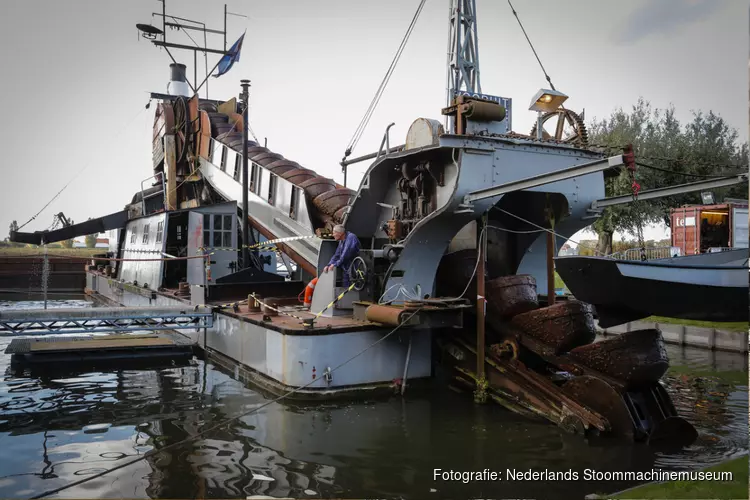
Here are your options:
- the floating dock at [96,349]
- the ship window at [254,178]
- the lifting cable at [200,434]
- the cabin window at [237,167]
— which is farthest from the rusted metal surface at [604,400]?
the cabin window at [237,167]

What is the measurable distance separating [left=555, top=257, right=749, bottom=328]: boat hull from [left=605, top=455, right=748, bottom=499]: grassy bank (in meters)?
2.63

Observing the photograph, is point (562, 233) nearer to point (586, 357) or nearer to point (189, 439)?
point (586, 357)

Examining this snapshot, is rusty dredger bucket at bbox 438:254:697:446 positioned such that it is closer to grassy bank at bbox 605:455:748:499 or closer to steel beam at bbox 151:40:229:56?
grassy bank at bbox 605:455:748:499

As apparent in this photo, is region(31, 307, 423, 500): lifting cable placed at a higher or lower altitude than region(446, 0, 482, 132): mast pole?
lower

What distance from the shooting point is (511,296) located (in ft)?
33.4

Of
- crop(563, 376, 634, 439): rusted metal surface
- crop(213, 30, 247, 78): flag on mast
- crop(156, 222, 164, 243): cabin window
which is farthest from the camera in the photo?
crop(213, 30, 247, 78): flag on mast

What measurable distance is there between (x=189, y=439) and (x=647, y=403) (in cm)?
623

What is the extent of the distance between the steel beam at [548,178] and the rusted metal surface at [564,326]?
6.61 ft

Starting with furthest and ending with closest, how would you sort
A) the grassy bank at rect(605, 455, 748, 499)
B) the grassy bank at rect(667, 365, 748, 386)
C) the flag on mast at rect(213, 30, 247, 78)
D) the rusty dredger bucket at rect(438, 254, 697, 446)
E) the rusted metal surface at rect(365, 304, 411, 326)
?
the flag on mast at rect(213, 30, 247, 78), the grassy bank at rect(667, 365, 748, 386), the rusted metal surface at rect(365, 304, 411, 326), the rusty dredger bucket at rect(438, 254, 697, 446), the grassy bank at rect(605, 455, 748, 499)

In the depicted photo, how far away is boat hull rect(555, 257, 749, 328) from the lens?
7.69 meters

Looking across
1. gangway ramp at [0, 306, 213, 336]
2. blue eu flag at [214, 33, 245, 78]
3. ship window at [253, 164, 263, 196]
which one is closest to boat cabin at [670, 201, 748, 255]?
ship window at [253, 164, 263, 196]

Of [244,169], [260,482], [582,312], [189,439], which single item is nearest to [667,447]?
[582,312]

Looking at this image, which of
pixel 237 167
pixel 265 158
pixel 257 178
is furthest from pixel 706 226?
pixel 237 167

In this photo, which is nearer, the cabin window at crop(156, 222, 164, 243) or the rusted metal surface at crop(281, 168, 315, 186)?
the rusted metal surface at crop(281, 168, 315, 186)
